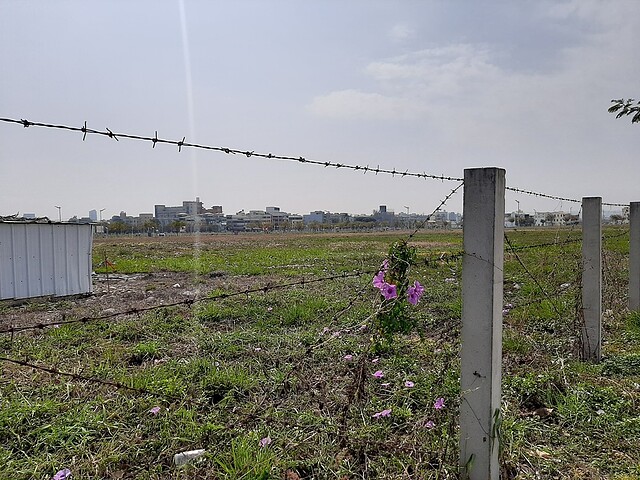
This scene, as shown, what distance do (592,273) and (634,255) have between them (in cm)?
232

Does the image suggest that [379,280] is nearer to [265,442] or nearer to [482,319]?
[482,319]

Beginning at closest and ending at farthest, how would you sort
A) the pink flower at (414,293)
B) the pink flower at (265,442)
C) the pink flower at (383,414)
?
the pink flower at (414,293), the pink flower at (265,442), the pink flower at (383,414)

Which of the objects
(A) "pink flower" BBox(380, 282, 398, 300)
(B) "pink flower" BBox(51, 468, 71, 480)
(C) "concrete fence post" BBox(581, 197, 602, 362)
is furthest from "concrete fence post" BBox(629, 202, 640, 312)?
(B) "pink flower" BBox(51, 468, 71, 480)

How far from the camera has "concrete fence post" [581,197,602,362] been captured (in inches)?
175

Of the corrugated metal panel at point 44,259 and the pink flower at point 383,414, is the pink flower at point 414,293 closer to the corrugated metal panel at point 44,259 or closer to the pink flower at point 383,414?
the pink flower at point 383,414

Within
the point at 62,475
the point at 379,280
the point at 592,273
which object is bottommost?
the point at 62,475

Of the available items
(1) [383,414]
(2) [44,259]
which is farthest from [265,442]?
(2) [44,259]

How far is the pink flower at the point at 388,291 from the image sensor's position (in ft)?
9.18

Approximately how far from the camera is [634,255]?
6.17 m

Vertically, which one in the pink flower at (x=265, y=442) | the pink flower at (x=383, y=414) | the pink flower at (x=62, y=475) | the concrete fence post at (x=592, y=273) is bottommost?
the pink flower at (x=62, y=475)

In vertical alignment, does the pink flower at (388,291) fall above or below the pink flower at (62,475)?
above

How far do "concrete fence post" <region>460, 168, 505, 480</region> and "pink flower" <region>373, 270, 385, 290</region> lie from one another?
24.1 inches

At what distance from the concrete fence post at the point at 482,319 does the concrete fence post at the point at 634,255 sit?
4.91 meters

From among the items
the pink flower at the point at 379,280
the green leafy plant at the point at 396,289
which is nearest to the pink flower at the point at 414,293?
the green leafy plant at the point at 396,289
